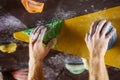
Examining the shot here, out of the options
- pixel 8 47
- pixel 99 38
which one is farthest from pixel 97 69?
pixel 8 47

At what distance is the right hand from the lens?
1.53 metres

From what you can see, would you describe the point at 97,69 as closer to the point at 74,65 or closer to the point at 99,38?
the point at 99,38

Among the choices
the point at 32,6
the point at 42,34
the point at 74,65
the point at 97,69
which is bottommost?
the point at 74,65

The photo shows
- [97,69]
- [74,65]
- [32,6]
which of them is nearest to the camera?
[97,69]

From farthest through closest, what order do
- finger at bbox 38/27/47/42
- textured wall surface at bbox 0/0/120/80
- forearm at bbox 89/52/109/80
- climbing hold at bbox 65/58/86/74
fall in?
climbing hold at bbox 65/58/86/74 < finger at bbox 38/27/47/42 < textured wall surface at bbox 0/0/120/80 < forearm at bbox 89/52/109/80

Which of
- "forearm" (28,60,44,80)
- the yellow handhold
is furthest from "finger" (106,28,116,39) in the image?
the yellow handhold

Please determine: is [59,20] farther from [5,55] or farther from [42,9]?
[5,55]

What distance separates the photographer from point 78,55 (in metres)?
1.78

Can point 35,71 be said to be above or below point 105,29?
below

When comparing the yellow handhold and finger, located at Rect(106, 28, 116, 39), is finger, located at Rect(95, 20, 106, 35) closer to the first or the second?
finger, located at Rect(106, 28, 116, 39)

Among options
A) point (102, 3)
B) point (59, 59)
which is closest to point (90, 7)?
point (102, 3)

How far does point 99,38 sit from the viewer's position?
153cm

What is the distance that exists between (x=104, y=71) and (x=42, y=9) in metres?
0.47

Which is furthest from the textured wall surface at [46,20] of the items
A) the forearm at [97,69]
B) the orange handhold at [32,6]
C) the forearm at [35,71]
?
the forearm at [97,69]
